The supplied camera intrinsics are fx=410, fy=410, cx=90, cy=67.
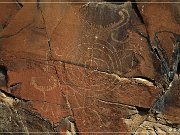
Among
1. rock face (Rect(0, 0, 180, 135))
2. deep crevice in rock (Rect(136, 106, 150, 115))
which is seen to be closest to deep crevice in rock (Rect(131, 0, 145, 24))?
rock face (Rect(0, 0, 180, 135))

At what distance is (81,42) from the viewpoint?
2898mm

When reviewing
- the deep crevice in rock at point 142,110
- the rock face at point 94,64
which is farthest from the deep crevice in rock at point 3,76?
the deep crevice in rock at point 142,110

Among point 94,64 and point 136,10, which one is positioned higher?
point 136,10

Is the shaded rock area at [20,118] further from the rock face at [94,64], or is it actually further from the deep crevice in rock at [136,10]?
the deep crevice in rock at [136,10]

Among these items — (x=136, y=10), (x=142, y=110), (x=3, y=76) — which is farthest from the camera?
(x=3, y=76)

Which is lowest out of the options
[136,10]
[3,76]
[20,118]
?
[20,118]

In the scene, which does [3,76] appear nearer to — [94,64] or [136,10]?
[94,64]

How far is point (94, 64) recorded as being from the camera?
2.88 metres

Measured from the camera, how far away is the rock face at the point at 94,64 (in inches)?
110

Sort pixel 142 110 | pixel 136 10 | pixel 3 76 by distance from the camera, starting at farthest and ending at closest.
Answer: pixel 3 76
pixel 142 110
pixel 136 10

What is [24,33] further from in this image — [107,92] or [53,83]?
[107,92]

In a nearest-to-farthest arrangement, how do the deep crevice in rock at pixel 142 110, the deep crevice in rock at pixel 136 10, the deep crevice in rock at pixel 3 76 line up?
the deep crevice in rock at pixel 136 10
the deep crevice in rock at pixel 142 110
the deep crevice in rock at pixel 3 76

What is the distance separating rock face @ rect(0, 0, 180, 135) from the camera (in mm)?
2807

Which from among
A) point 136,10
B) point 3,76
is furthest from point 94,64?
Result: point 3,76
